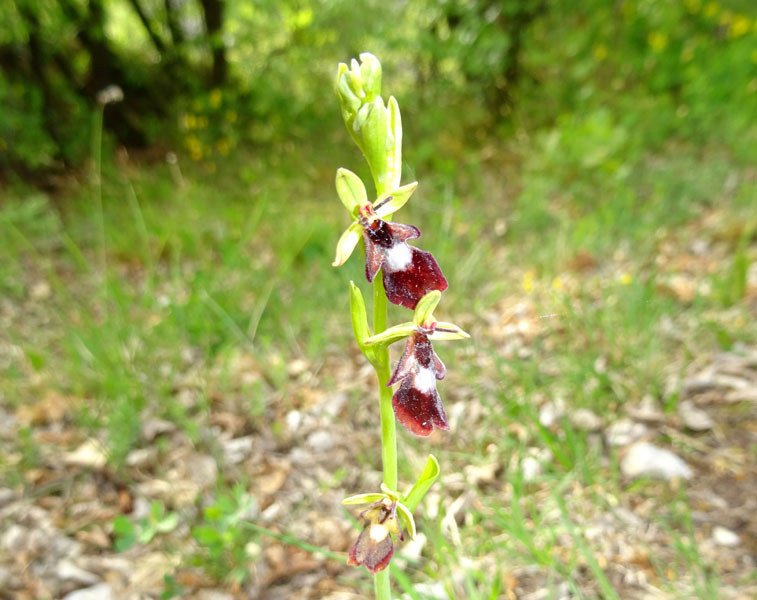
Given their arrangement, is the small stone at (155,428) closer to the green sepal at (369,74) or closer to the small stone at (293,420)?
the small stone at (293,420)

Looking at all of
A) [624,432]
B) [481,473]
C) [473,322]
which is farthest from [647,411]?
[473,322]

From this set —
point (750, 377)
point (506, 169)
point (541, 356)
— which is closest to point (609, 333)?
point (541, 356)

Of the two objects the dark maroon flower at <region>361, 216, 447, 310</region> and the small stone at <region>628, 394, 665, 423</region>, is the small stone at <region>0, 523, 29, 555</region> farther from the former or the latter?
the small stone at <region>628, 394, 665, 423</region>

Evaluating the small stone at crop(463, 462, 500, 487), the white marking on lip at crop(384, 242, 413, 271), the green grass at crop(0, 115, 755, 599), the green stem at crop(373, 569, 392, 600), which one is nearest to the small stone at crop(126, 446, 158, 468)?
the green grass at crop(0, 115, 755, 599)

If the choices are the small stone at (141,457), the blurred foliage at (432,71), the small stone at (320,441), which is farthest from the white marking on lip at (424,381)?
the blurred foliage at (432,71)

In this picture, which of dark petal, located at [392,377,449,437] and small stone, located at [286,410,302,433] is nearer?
dark petal, located at [392,377,449,437]
